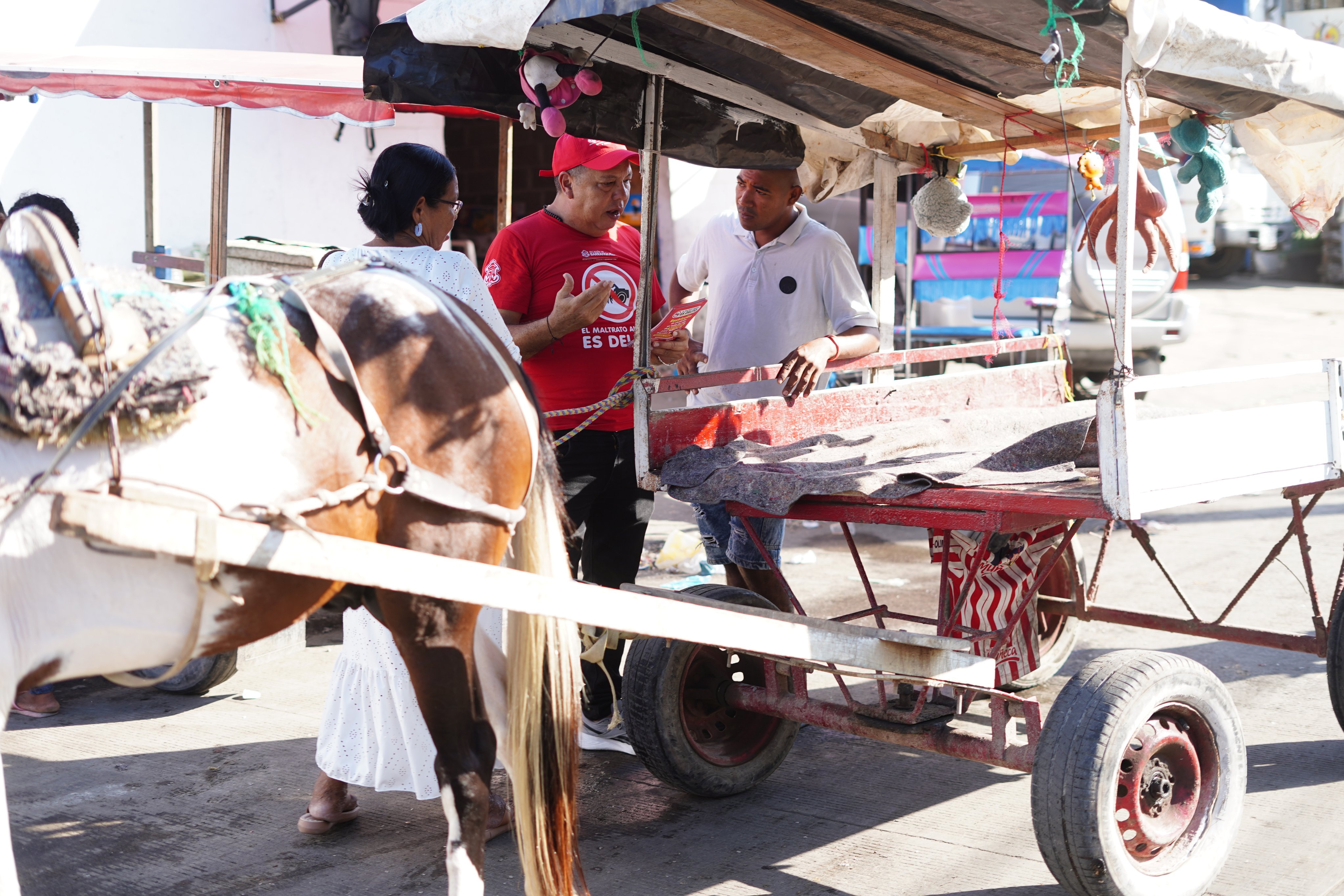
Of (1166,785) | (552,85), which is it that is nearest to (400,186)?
(552,85)

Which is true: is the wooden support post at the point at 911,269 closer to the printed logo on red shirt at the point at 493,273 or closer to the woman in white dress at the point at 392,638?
the printed logo on red shirt at the point at 493,273

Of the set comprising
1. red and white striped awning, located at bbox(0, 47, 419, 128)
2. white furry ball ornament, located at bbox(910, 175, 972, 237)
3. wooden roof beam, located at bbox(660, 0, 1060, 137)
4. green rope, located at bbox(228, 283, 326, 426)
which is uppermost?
red and white striped awning, located at bbox(0, 47, 419, 128)

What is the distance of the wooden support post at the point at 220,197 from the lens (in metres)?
4.94

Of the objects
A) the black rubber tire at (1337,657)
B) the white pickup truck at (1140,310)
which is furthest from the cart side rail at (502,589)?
the white pickup truck at (1140,310)

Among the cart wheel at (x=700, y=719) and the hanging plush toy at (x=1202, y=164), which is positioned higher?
the hanging plush toy at (x=1202, y=164)

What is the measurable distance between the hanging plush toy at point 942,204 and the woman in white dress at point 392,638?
2044mm

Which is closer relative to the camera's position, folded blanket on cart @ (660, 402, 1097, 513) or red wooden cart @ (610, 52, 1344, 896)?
red wooden cart @ (610, 52, 1344, 896)

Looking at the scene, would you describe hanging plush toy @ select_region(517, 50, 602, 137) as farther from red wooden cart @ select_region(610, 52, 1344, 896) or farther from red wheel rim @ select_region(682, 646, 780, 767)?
red wheel rim @ select_region(682, 646, 780, 767)

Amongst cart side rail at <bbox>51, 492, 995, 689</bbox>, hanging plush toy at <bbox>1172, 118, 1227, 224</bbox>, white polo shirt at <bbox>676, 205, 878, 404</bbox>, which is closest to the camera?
cart side rail at <bbox>51, 492, 995, 689</bbox>

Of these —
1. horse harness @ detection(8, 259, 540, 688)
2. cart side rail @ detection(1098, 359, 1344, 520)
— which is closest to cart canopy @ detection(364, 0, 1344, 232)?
cart side rail @ detection(1098, 359, 1344, 520)

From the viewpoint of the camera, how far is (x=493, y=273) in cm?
368

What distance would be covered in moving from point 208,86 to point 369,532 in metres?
3.44

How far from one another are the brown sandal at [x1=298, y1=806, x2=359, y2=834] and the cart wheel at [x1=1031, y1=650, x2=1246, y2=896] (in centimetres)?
194

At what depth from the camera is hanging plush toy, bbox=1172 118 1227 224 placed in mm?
3012
